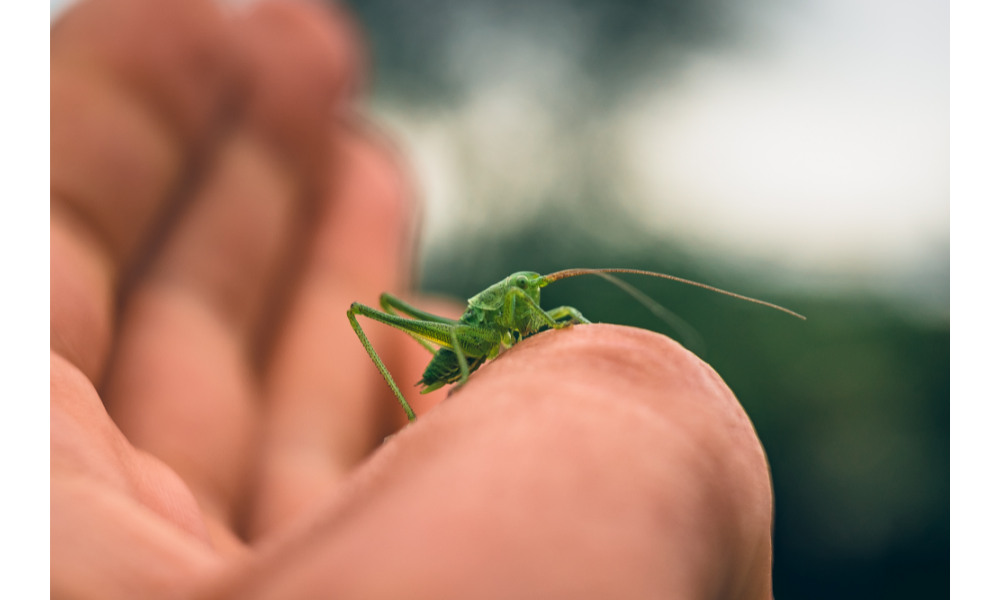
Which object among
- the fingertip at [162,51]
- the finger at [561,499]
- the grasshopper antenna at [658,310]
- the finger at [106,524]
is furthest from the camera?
the fingertip at [162,51]

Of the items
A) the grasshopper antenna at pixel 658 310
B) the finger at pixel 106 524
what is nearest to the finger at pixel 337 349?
the finger at pixel 106 524

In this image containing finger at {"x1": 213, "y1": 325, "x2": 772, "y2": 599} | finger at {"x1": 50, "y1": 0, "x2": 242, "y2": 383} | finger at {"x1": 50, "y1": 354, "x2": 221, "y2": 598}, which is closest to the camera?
finger at {"x1": 213, "y1": 325, "x2": 772, "y2": 599}

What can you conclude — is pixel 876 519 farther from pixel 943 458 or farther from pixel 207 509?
pixel 207 509

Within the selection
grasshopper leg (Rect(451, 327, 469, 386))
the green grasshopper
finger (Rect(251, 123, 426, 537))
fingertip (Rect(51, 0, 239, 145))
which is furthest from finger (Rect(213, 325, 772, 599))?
fingertip (Rect(51, 0, 239, 145))

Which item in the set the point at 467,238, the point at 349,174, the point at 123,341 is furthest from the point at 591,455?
the point at 467,238

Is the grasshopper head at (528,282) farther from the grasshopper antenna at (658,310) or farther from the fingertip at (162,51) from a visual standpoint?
the fingertip at (162,51)

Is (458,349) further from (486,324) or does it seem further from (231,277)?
(231,277)

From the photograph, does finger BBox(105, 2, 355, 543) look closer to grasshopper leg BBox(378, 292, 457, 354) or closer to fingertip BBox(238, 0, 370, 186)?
fingertip BBox(238, 0, 370, 186)
